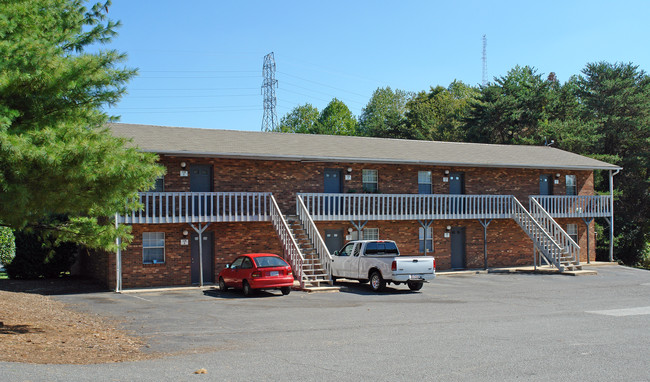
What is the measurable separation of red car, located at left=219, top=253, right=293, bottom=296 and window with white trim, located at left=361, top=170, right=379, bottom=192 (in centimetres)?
875

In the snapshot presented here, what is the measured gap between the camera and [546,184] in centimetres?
3281

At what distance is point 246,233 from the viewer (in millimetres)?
24984

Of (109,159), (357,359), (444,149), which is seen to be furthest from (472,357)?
→ (444,149)

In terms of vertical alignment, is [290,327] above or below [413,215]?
below

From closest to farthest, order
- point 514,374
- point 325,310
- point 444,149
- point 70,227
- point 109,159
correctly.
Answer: point 514,374
point 109,159
point 70,227
point 325,310
point 444,149

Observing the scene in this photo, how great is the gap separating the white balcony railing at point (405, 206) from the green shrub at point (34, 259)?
10.1 meters

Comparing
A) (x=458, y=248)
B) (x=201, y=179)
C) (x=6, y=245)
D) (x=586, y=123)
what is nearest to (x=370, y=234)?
(x=458, y=248)

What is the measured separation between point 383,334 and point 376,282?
8.85m

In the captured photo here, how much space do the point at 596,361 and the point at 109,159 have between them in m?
8.61

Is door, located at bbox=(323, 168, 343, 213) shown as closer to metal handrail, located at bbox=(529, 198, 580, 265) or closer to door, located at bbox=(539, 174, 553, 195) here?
metal handrail, located at bbox=(529, 198, 580, 265)

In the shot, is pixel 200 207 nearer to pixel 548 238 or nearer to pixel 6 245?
pixel 6 245

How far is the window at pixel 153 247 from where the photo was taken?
23.2m

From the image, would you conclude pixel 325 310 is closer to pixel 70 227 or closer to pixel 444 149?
pixel 70 227

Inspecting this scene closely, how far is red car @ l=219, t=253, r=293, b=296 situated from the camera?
1956cm
